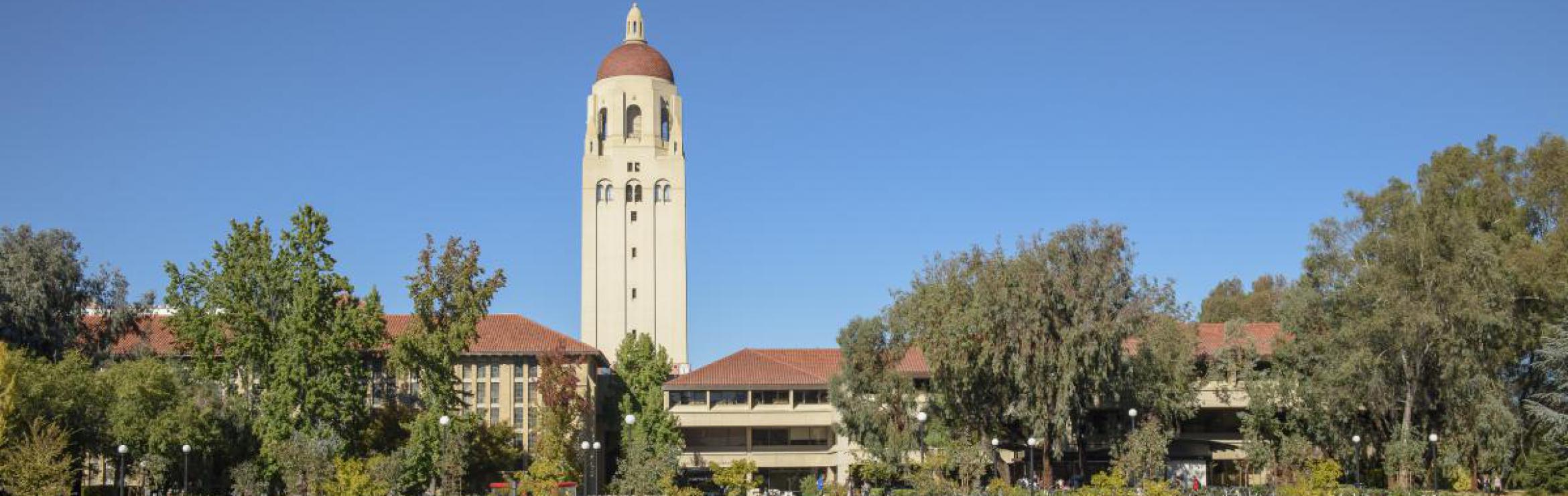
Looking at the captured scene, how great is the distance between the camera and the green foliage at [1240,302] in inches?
3492

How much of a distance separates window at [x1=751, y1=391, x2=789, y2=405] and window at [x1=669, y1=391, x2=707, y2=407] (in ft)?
7.05

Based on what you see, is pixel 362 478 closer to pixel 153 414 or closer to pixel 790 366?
pixel 153 414

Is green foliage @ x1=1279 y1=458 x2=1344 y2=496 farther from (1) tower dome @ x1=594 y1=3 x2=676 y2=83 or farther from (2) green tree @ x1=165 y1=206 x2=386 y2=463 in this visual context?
(1) tower dome @ x1=594 y1=3 x2=676 y2=83

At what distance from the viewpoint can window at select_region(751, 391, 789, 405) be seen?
6538cm

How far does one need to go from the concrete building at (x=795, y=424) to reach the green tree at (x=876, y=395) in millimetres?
4369

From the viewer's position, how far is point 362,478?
1743 inches

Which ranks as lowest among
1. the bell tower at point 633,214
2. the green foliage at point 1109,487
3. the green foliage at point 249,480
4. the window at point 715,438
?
the green foliage at point 1109,487

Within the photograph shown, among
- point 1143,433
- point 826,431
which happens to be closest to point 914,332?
point 1143,433

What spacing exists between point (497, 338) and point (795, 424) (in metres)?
12.7

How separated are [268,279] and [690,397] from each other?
2009 centimetres

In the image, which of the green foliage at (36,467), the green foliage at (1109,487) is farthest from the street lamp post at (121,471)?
the green foliage at (1109,487)

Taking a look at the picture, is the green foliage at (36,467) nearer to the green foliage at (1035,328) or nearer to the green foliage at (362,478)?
the green foliage at (362,478)

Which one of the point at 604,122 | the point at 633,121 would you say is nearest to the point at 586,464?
the point at 633,121

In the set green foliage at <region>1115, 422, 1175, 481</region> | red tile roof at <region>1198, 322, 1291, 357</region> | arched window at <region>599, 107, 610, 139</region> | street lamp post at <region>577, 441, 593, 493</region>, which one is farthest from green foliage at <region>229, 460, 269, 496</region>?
arched window at <region>599, 107, 610, 139</region>
